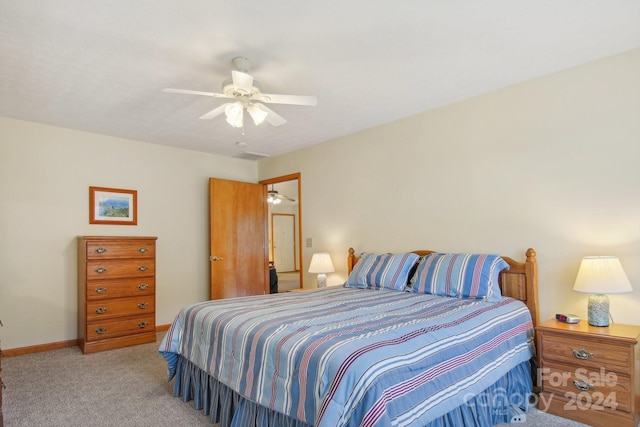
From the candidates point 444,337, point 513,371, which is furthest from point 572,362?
point 444,337

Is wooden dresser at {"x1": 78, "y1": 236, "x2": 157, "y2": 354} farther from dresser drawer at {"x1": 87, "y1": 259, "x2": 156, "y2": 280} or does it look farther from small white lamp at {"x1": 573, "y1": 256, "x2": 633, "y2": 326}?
small white lamp at {"x1": 573, "y1": 256, "x2": 633, "y2": 326}

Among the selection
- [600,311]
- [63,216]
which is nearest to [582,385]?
[600,311]

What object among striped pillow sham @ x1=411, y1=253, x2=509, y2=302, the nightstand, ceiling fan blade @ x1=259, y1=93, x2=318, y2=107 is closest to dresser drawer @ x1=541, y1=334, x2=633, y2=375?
the nightstand

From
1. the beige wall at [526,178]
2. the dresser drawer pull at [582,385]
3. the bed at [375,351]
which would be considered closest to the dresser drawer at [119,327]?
the bed at [375,351]

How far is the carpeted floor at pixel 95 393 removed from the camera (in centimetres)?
233

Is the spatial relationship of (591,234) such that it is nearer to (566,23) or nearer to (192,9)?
(566,23)

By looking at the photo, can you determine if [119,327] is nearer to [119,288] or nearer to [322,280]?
[119,288]

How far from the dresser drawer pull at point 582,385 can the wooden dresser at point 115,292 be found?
12.9 ft

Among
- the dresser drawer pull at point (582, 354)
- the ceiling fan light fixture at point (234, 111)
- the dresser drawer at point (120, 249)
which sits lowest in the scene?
the dresser drawer pull at point (582, 354)

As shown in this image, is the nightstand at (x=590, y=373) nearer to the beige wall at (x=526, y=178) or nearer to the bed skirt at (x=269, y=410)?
the bed skirt at (x=269, y=410)

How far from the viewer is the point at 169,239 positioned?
4.79m

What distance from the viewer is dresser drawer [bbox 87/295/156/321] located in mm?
3775

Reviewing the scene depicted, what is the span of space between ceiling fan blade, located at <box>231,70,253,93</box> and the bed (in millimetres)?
1468

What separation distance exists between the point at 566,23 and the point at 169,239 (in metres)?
4.53
